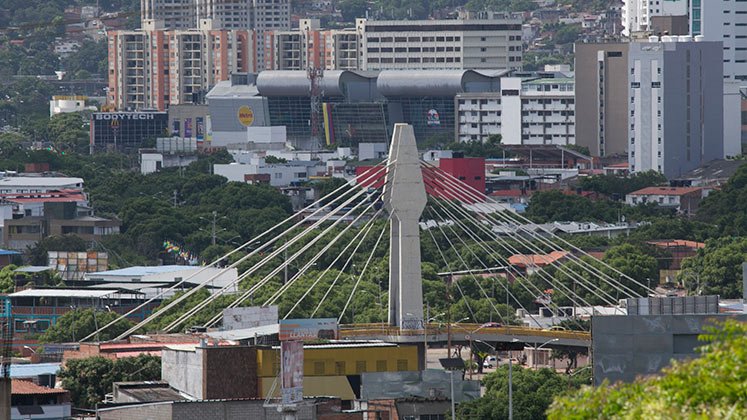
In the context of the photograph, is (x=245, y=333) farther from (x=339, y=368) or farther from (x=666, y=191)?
(x=666, y=191)

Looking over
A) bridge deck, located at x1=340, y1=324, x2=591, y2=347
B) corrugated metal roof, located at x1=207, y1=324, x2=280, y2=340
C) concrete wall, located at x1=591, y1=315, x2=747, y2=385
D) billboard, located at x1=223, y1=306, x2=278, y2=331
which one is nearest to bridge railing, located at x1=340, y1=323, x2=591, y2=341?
bridge deck, located at x1=340, y1=324, x2=591, y2=347

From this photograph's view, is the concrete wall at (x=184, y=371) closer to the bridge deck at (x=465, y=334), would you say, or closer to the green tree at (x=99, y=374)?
the green tree at (x=99, y=374)

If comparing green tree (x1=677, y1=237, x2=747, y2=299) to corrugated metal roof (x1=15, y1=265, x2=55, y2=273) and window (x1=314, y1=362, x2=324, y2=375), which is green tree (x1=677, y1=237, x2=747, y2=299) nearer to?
corrugated metal roof (x1=15, y1=265, x2=55, y2=273)

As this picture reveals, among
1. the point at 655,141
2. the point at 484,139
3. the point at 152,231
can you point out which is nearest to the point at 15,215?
the point at 152,231

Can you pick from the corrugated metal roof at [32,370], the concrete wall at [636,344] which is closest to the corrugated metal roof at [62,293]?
the corrugated metal roof at [32,370]

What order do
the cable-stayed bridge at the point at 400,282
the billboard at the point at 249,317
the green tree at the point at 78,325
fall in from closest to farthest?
the billboard at the point at 249,317, the cable-stayed bridge at the point at 400,282, the green tree at the point at 78,325

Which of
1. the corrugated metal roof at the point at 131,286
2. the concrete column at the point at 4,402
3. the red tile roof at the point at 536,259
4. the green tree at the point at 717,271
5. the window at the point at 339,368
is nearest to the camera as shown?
the concrete column at the point at 4,402

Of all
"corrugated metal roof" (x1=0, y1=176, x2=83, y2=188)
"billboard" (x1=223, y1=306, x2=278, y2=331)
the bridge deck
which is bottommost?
the bridge deck
